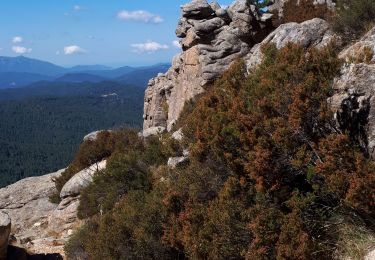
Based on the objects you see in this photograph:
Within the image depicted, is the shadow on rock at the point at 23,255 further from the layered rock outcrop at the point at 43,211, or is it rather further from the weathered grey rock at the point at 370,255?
the weathered grey rock at the point at 370,255

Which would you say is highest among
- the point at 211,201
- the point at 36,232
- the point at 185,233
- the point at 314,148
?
the point at 314,148

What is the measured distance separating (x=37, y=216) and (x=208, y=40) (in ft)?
35.3

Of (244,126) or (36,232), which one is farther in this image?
(36,232)

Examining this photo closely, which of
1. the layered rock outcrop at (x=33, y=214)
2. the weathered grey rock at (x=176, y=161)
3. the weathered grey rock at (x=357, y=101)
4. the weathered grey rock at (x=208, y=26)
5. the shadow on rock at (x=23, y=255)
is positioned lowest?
the layered rock outcrop at (x=33, y=214)

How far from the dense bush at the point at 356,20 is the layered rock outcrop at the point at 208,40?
6116mm

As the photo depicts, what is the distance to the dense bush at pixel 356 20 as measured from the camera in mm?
11805

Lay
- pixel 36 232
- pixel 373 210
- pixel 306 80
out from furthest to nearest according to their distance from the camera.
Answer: pixel 36 232, pixel 306 80, pixel 373 210

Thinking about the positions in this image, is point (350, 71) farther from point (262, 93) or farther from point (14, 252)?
point (14, 252)

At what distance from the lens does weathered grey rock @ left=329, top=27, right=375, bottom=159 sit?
685 cm

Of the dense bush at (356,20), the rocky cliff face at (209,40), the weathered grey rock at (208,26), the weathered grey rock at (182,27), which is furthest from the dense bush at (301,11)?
the weathered grey rock at (182,27)

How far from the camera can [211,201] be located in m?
7.86

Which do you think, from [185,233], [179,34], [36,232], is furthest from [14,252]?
[179,34]

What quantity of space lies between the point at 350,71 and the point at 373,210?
2400mm

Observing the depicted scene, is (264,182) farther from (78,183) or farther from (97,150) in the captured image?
(97,150)
